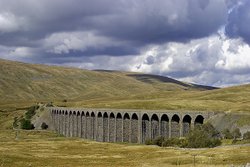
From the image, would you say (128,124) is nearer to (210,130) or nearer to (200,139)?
(210,130)

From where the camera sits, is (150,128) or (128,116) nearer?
(150,128)

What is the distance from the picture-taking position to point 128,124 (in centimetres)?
11581

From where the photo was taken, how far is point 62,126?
177375 mm

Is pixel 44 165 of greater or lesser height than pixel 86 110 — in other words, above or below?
below

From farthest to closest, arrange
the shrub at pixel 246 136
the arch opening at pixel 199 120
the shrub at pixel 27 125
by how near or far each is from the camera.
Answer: the shrub at pixel 27 125 < the arch opening at pixel 199 120 < the shrub at pixel 246 136

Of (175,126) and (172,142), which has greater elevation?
(175,126)

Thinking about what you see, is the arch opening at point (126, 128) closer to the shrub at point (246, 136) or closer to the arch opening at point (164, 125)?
the arch opening at point (164, 125)

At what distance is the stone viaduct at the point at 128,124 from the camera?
9388 centimetres

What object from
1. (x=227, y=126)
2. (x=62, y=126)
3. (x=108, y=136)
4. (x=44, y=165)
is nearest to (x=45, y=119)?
(x=62, y=126)

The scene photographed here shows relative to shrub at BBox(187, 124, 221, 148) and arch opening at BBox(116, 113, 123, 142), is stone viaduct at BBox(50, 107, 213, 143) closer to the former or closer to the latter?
arch opening at BBox(116, 113, 123, 142)

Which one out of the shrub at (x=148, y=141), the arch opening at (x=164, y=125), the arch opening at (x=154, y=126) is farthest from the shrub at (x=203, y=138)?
the arch opening at (x=154, y=126)

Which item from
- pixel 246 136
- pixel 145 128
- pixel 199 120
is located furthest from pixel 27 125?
pixel 246 136

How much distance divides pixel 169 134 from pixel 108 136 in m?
31.6

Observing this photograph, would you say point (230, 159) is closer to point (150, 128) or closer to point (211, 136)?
point (211, 136)
